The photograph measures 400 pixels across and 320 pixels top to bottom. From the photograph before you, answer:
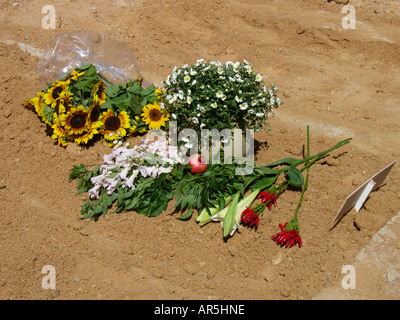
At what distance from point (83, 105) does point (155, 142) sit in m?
0.94

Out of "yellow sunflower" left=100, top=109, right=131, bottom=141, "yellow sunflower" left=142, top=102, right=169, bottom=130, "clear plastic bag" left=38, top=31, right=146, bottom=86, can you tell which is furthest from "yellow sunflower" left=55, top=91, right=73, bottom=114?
"yellow sunflower" left=142, top=102, right=169, bottom=130

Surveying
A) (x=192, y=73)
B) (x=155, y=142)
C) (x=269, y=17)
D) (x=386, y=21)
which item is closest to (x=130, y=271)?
(x=155, y=142)

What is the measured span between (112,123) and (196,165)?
1.10 metres

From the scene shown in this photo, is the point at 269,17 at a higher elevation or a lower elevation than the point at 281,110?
higher

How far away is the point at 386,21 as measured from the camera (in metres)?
5.75

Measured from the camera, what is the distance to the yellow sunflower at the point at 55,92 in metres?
4.41

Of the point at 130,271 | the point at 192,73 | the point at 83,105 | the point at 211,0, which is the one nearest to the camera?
the point at 130,271

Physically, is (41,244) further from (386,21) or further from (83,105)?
(386,21)

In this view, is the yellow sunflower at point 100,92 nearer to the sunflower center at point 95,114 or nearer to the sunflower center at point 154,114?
the sunflower center at point 95,114

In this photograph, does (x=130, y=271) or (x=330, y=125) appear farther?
(x=330, y=125)

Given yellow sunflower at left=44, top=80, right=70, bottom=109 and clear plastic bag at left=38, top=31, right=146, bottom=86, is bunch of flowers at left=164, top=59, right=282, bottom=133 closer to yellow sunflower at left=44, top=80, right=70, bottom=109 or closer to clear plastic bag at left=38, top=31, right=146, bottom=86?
yellow sunflower at left=44, top=80, right=70, bottom=109

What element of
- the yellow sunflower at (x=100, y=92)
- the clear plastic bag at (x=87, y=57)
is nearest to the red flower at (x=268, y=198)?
the yellow sunflower at (x=100, y=92)

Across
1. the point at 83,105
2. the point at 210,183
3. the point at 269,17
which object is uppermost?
the point at 269,17

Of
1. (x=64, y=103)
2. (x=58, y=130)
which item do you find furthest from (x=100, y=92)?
(x=58, y=130)
